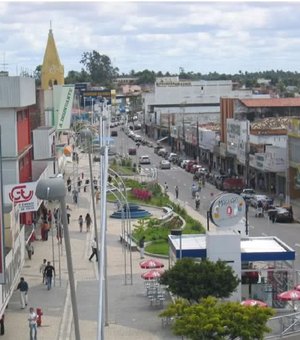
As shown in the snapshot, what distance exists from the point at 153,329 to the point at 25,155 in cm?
2056

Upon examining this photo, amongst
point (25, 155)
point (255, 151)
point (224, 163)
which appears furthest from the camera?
point (224, 163)

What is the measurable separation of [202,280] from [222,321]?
5.45 metres

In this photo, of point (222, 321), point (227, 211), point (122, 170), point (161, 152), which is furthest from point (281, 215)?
point (161, 152)

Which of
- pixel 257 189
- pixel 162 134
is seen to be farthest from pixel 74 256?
pixel 162 134

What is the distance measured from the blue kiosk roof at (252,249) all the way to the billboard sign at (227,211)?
3.23ft

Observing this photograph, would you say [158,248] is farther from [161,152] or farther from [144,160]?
[161,152]

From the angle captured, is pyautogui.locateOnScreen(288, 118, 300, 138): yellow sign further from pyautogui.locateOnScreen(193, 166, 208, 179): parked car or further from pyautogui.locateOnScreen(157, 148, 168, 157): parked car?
pyautogui.locateOnScreen(157, 148, 168, 157): parked car

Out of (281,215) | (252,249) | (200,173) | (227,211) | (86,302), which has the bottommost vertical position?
(200,173)

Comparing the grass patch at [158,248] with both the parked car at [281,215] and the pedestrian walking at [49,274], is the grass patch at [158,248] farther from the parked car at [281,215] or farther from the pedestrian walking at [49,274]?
the parked car at [281,215]

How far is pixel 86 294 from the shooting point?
113ft

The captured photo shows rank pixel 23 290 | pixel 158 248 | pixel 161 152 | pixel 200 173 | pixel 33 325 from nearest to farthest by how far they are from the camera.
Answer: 1. pixel 33 325
2. pixel 23 290
3. pixel 158 248
4. pixel 200 173
5. pixel 161 152

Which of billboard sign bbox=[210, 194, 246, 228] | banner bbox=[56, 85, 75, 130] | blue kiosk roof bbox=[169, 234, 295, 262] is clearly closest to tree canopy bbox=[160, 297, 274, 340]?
blue kiosk roof bbox=[169, 234, 295, 262]

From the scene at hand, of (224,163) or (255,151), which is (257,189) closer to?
(255,151)

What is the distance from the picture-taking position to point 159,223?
50.7 m
